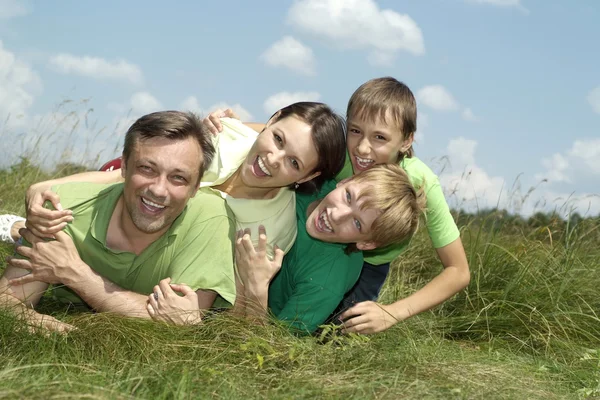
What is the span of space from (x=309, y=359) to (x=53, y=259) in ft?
4.52

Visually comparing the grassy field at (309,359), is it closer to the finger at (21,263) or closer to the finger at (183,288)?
the finger at (183,288)

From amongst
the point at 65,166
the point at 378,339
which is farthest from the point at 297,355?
the point at 65,166

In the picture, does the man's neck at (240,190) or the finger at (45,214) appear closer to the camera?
the finger at (45,214)

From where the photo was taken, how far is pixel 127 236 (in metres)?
3.92

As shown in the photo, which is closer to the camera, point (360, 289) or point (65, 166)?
point (360, 289)

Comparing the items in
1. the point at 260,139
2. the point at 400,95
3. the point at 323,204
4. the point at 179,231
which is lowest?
the point at 179,231

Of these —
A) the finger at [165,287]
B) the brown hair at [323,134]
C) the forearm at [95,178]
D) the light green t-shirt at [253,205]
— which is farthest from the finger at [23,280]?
the brown hair at [323,134]

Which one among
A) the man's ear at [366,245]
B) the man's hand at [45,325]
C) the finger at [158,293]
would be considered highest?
the man's ear at [366,245]

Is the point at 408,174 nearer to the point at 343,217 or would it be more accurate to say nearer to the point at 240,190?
the point at 343,217

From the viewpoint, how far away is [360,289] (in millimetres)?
4816

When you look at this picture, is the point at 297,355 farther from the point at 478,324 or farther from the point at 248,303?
the point at 478,324

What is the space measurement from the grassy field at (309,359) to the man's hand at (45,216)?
468 mm

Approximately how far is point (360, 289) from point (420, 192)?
86cm

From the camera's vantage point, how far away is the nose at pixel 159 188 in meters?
3.69
